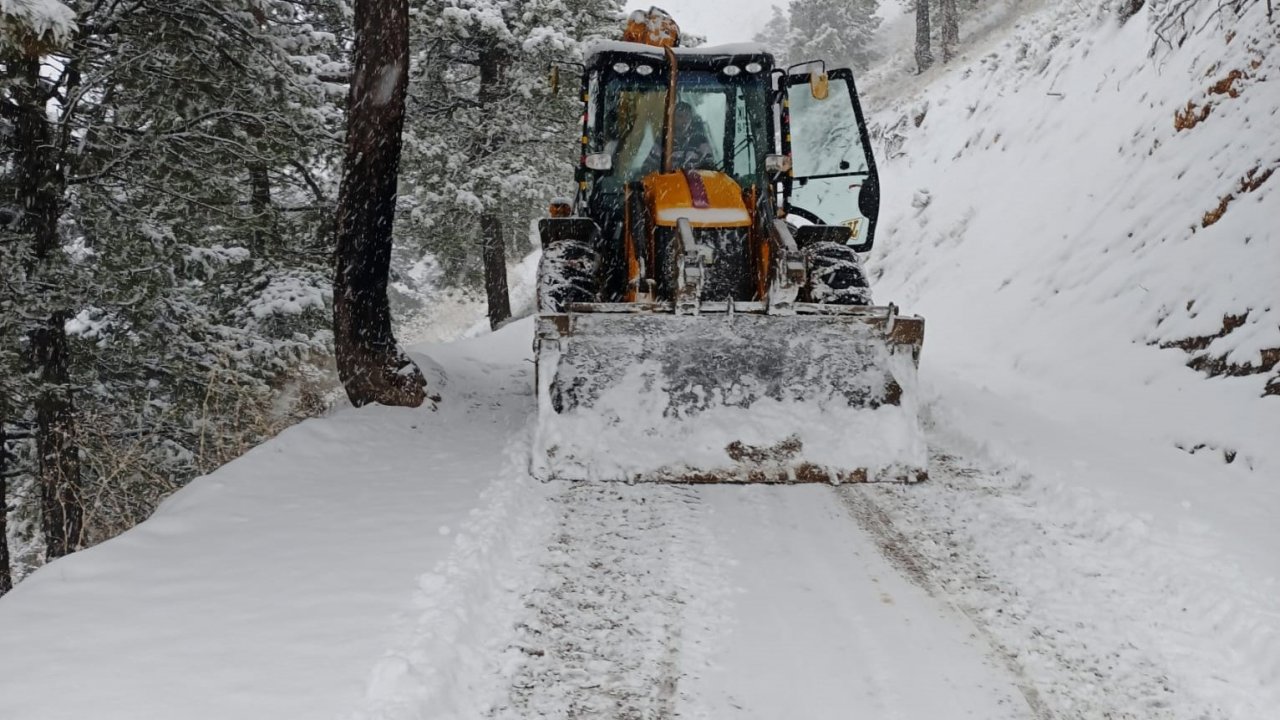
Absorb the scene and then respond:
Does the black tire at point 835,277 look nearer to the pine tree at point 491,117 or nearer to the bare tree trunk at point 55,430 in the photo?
the bare tree trunk at point 55,430

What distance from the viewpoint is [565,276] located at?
644cm

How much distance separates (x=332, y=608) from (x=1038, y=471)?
4397mm

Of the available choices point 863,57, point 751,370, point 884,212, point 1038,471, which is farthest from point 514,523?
point 863,57

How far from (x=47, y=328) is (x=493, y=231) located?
8400mm

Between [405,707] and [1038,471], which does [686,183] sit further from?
[405,707]

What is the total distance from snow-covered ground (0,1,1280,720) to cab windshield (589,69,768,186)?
241 cm

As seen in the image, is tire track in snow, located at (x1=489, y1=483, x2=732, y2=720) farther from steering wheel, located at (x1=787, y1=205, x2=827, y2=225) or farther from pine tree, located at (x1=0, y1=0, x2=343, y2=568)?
pine tree, located at (x1=0, y1=0, x2=343, y2=568)

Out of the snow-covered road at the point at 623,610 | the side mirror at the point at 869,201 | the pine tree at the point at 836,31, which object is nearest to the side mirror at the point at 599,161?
the side mirror at the point at 869,201

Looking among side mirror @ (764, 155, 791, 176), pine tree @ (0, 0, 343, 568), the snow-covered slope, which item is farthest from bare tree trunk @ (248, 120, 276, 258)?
the snow-covered slope

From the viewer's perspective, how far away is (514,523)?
5.06 meters

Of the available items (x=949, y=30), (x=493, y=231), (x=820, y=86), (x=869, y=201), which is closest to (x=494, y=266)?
(x=493, y=231)

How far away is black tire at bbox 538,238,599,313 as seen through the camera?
6301mm

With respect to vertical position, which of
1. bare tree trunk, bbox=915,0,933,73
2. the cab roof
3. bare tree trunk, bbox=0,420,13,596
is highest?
bare tree trunk, bbox=915,0,933,73

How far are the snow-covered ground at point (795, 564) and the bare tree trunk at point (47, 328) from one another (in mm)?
2649
